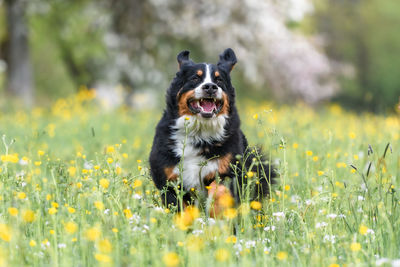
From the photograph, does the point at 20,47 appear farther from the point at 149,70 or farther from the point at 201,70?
the point at 201,70

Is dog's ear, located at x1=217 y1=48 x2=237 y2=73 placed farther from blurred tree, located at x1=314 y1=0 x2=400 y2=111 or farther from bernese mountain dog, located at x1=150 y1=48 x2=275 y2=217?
blurred tree, located at x1=314 y1=0 x2=400 y2=111

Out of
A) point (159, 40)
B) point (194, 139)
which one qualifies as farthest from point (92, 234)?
point (159, 40)

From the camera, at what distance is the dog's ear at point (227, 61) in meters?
4.28

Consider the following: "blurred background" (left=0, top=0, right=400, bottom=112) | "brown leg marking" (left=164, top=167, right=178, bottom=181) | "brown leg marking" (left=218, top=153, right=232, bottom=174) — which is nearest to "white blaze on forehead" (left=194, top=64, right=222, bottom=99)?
"brown leg marking" (left=218, top=153, right=232, bottom=174)

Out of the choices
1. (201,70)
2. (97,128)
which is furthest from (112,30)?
(201,70)

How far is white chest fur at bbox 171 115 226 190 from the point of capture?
3.91 m

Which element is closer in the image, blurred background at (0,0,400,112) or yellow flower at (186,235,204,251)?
yellow flower at (186,235,204,251)

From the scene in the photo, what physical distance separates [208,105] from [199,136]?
0.27 meters

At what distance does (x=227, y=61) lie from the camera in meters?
4.37

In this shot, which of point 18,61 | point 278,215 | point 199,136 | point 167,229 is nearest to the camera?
point 167,229

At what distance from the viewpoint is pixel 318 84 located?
67.9 feet

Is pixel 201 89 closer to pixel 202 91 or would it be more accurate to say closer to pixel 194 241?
pixel 202 91

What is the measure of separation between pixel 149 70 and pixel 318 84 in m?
8.29

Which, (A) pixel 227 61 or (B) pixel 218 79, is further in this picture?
(A) pixel 227 61
